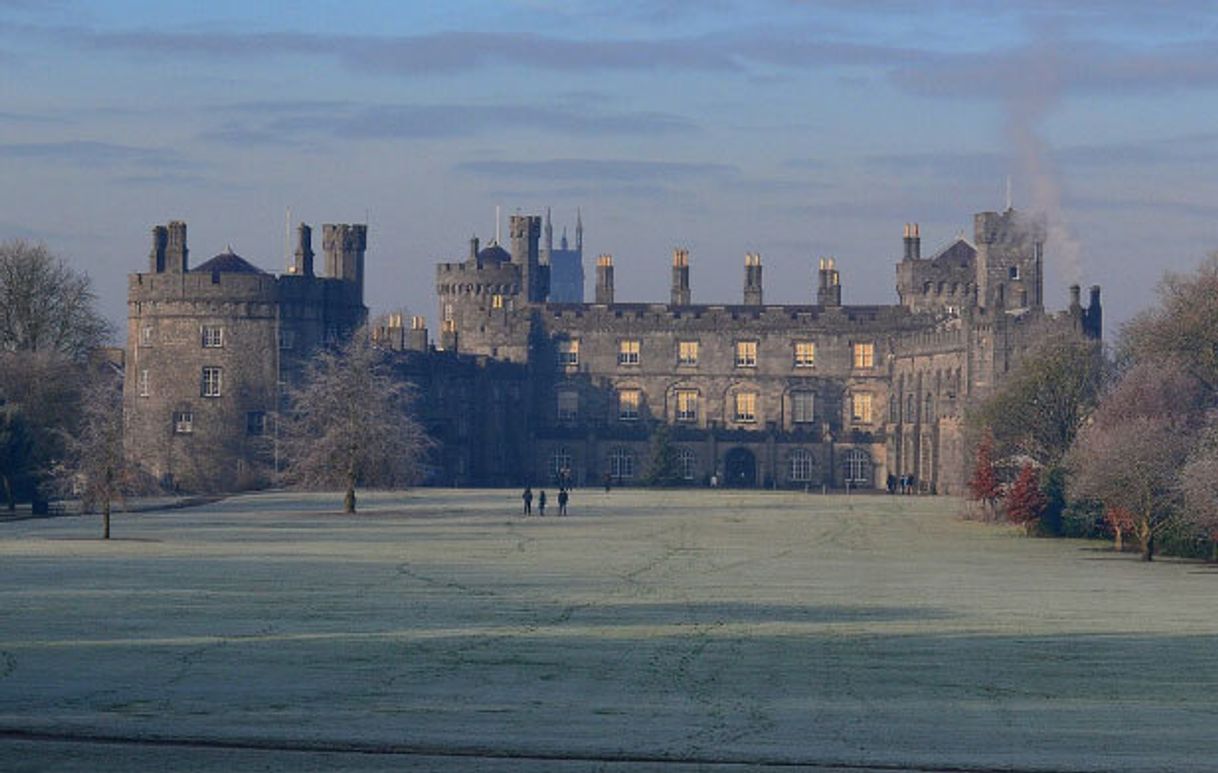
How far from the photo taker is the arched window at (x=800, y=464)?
410 feet

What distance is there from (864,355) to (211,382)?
38929 mm

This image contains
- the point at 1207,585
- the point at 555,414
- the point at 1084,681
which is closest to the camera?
the point at 1084,681

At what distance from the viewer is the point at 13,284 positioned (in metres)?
87.5

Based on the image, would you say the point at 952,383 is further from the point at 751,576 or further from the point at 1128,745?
the point at 1128,745

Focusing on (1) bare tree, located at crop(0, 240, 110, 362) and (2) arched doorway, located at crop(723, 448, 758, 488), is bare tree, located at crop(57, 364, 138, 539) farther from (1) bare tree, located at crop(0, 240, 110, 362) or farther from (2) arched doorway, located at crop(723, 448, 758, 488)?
(2) arched doorway, located at crop(723, 448, 758, 488)

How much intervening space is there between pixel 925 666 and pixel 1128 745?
687cm

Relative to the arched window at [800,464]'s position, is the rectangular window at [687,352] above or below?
above

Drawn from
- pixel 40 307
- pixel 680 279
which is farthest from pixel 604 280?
pixel 40 307

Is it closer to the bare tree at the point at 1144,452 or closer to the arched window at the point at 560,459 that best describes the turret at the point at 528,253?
the arched window at the point at 560,459

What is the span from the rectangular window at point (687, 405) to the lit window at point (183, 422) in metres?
33.8

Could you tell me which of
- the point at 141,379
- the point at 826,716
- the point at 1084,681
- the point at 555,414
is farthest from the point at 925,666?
the point at 555,414

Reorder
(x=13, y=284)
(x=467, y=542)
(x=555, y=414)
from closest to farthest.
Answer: (x=467, y=542)
(x=13, y=284)
(x=555, y=414)

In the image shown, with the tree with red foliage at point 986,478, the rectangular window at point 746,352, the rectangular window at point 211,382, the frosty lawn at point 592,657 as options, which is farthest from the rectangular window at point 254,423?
the frosty lawn at point 592,657

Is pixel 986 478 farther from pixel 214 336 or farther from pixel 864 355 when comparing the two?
pixel 864 355
